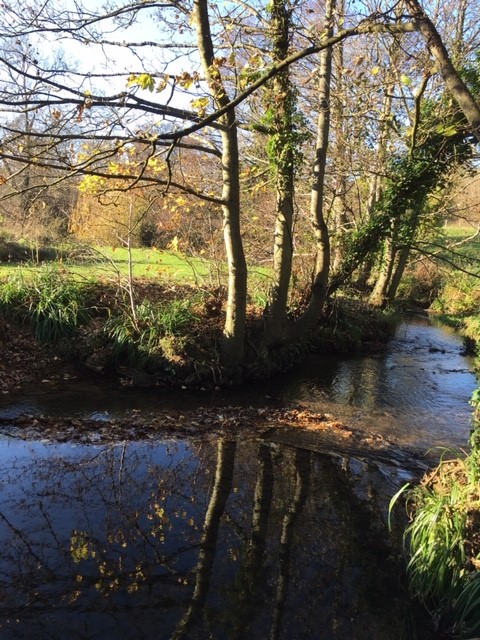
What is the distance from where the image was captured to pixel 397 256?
1908cm

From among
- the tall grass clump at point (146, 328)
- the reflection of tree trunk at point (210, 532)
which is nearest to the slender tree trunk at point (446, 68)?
the reflection of tree trunk at point (210, 532)

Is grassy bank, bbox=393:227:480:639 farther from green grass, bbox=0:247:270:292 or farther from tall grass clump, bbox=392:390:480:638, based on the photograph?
green grass, bbox=0:247:270:292

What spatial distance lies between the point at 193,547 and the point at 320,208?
880cm

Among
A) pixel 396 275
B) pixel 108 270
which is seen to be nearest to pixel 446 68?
pixel 108 270

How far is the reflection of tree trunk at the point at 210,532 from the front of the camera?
4.05m

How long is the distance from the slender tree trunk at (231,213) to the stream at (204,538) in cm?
315

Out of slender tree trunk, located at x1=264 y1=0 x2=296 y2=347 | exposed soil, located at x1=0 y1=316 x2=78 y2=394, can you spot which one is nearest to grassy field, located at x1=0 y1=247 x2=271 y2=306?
slender tree trunk, located at x1=264 y1=0 x2=296 y2=347

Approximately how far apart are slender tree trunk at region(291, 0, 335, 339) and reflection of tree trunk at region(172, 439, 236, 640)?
542 cm

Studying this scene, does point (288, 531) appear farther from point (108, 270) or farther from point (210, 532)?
point (108, 270)

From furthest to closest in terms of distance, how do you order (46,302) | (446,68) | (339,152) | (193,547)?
(339,152), (46,302), (446,68), (193,547)

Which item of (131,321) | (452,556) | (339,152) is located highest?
(339,152)

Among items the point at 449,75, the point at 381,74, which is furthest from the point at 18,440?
the point at 381,74

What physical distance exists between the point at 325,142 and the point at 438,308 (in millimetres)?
12978

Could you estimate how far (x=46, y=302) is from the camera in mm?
11609
